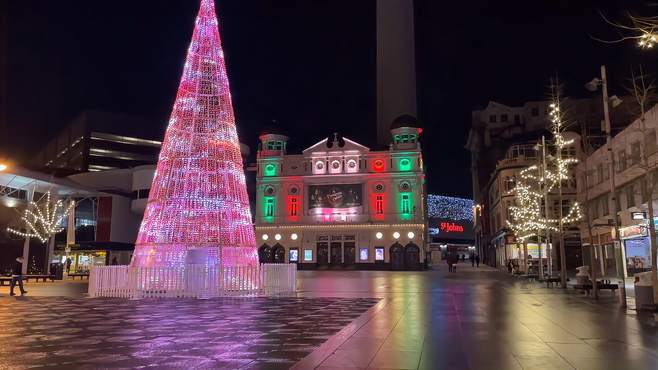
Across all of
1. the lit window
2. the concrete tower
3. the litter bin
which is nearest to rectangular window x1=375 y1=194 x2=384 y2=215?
the lit window

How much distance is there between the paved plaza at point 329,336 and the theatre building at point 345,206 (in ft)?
174

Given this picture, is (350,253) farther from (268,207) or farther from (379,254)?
(268,207)

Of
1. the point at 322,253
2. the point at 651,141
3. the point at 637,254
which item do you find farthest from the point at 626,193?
the point at 322,253

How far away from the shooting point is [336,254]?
72.6 metres

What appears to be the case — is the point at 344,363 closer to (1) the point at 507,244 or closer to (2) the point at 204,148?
(2) the point at 204,148

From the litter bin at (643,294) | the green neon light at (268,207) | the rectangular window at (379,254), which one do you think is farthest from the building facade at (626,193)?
the green neon light at (268,207)

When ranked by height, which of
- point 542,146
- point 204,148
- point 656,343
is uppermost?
point 542,146

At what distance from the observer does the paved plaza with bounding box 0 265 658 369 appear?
8.25 m

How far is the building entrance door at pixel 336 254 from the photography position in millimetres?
72188

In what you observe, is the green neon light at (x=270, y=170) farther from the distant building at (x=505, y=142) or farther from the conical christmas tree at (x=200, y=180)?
the conical christmas tree at (x=200, y=180)

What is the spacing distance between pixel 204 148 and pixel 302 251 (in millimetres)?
52440

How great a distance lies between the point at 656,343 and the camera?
1006cm

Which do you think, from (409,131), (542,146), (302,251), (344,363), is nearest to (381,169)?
(409,131)

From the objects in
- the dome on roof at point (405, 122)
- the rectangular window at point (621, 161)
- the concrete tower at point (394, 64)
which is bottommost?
the rectangular window at point (621, 161)
